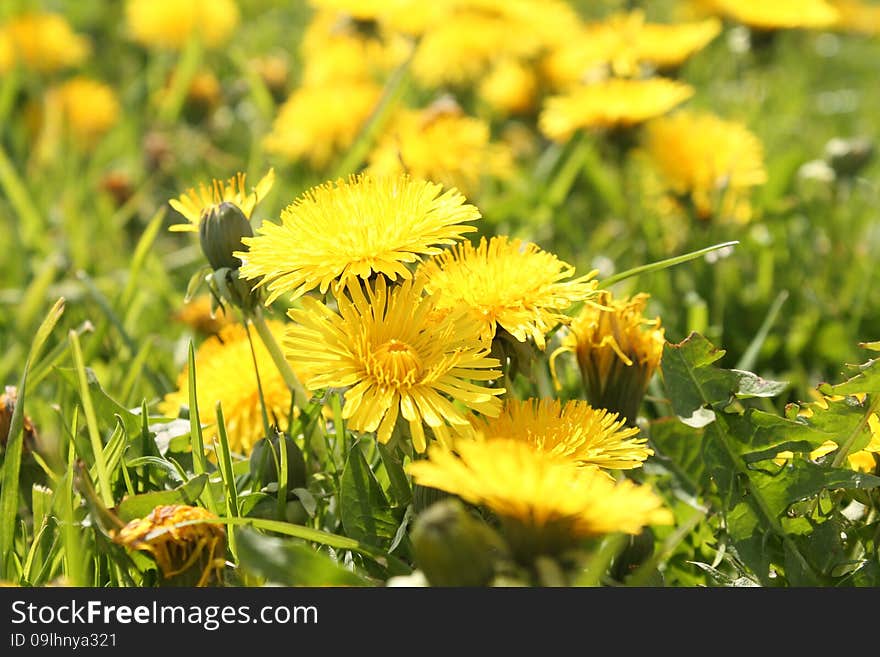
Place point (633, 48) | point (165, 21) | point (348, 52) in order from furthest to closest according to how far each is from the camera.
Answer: point (165, 21), point (348, 52), point (633, 48)

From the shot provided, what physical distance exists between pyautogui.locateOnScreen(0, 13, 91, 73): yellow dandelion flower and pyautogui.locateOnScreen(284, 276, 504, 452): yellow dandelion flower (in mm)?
2285

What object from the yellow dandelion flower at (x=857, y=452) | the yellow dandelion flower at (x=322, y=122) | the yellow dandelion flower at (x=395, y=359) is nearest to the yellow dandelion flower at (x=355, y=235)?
the yellow dandelion flower at (x=395, y=359)

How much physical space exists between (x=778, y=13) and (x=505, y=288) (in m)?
1.63

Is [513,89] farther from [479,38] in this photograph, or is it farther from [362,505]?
[362,505]

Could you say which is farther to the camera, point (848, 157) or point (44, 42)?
point (44, 42)

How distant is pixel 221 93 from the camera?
295 cm

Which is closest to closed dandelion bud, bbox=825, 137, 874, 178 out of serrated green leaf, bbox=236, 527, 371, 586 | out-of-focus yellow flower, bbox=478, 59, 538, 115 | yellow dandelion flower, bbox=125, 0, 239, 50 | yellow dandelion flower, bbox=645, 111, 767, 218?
yellow dandelion flower, bbox=645, 111, 767, 218

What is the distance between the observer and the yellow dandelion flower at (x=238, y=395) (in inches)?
50.3

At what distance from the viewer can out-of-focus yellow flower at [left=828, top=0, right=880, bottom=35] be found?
3.81 m

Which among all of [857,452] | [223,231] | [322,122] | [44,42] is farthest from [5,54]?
[857,452]

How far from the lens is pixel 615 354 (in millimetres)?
1164

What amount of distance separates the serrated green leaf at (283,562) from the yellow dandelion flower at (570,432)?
0.59ft

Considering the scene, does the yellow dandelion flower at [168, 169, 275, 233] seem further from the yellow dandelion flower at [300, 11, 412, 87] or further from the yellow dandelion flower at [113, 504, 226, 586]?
the yellow dandelion flower at [300, 11, 412, 87]

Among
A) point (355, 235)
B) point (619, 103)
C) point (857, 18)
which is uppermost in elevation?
point (857, 18)
